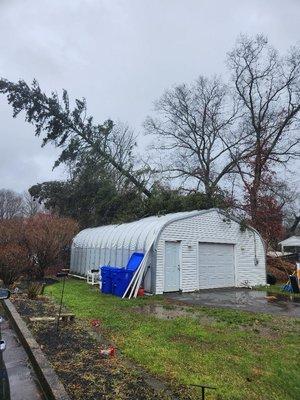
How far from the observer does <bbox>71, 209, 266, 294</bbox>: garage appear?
16.1 meters

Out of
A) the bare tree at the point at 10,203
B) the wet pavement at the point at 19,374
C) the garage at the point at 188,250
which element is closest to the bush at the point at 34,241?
the garage at the point at 188,250

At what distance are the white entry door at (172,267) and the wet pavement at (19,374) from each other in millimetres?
8794

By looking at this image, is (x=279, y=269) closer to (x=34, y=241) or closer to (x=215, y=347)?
(x=34, y=241)

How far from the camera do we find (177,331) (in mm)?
8602

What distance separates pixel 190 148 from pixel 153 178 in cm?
733

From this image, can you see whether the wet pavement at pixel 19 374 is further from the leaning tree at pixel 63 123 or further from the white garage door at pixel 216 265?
the leaning tree at pixel 63 123

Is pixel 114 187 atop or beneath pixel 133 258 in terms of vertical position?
atop

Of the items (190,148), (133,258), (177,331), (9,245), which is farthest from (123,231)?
(190,148)

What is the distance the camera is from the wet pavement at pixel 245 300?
12430mm

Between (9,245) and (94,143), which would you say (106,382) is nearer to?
(9,245)

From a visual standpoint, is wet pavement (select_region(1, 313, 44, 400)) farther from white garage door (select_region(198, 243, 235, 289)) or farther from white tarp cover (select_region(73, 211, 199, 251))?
white garage door (select_region(198, 243, 235, 289))

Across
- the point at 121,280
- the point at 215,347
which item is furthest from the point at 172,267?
the point at 215,347

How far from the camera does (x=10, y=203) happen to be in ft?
214

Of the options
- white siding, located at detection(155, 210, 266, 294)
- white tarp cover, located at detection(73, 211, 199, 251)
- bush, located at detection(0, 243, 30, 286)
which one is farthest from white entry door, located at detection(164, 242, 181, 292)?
bush, located at detection(0, 243, 30, 286)
